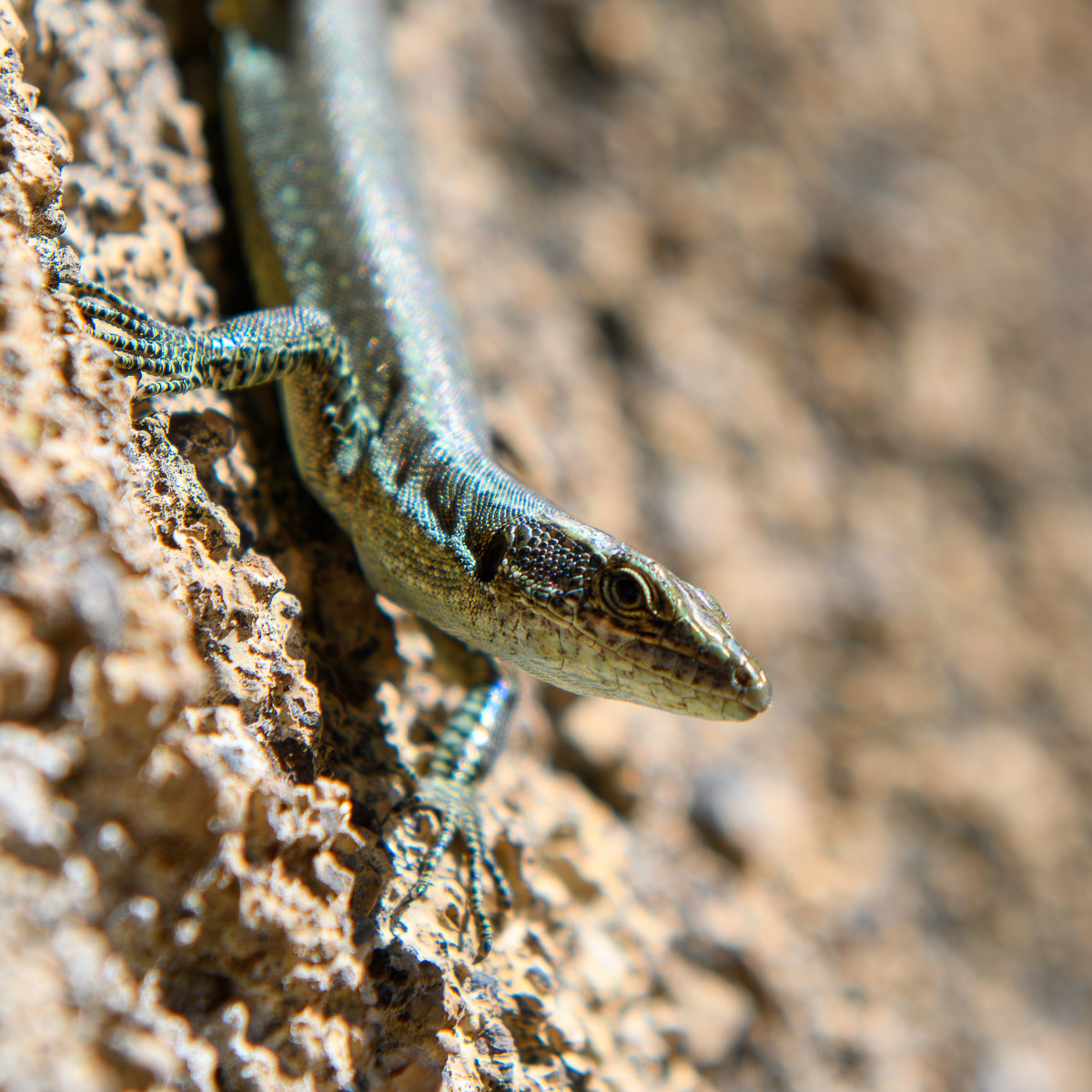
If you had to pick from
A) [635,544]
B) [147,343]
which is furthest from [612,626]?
[635,544]

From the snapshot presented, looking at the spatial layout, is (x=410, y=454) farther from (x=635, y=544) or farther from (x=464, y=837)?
(x=635, y=544)

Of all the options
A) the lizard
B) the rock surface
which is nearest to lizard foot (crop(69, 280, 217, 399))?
the lizard

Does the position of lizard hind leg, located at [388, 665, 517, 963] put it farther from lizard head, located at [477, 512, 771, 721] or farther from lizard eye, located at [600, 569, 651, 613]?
lizard eye, located at [600, 569, 651, 613]

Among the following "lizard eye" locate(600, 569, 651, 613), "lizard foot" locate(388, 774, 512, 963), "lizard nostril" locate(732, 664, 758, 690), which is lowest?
"lizard foot" locate(388, 774, 512, 963)

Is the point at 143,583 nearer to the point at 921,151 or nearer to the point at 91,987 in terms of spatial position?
the point at 91,987

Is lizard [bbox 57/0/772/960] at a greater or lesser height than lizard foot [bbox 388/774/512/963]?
greater

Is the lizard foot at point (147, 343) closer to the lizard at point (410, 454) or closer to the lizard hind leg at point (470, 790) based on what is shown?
the lizard at point (410, 454)

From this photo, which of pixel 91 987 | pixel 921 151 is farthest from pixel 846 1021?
pixel 921 151
